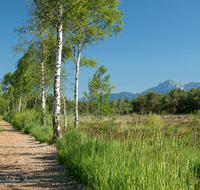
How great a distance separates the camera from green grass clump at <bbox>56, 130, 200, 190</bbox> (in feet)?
5.62

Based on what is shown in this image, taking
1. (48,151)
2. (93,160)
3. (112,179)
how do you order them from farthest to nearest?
(48,151), (93,160), (112,179)

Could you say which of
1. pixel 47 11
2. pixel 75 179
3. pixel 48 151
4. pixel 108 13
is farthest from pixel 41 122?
pixel 75 179

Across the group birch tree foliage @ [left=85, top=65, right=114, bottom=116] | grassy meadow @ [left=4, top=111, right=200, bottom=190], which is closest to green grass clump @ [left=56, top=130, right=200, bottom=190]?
grassy meadow @ [left=4, top=111, right=200, bottom=190]

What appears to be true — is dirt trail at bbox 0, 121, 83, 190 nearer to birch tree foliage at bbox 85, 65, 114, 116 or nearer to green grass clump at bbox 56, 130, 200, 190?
green grass clump at bbox 56, 130, 200, 190

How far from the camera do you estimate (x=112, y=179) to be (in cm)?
210

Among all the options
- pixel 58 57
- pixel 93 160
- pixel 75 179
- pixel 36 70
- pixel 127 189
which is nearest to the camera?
pixel 127 189

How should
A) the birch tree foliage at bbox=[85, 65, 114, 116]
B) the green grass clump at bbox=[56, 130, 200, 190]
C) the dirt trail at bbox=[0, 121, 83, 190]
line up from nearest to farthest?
the green grass clump at bbox=[56, 130, 200, 190] < the dirt trail at bbox=[0, 121, 83, 190] < the birch tree foliage at bbox=[85, 65, 114, 116]

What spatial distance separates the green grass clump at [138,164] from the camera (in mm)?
1712

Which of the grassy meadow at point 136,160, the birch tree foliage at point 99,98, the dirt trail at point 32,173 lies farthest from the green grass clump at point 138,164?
the birch tree foliage at point 99,98

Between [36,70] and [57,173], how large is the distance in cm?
1063

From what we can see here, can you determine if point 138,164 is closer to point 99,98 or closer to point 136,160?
point 136,160

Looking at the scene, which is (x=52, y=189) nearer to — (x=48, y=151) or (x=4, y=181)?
(x=4, y=181)

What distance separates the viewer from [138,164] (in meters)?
1.90

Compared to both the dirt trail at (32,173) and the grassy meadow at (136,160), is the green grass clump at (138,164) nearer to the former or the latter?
the grassy meadow at (136,160)
